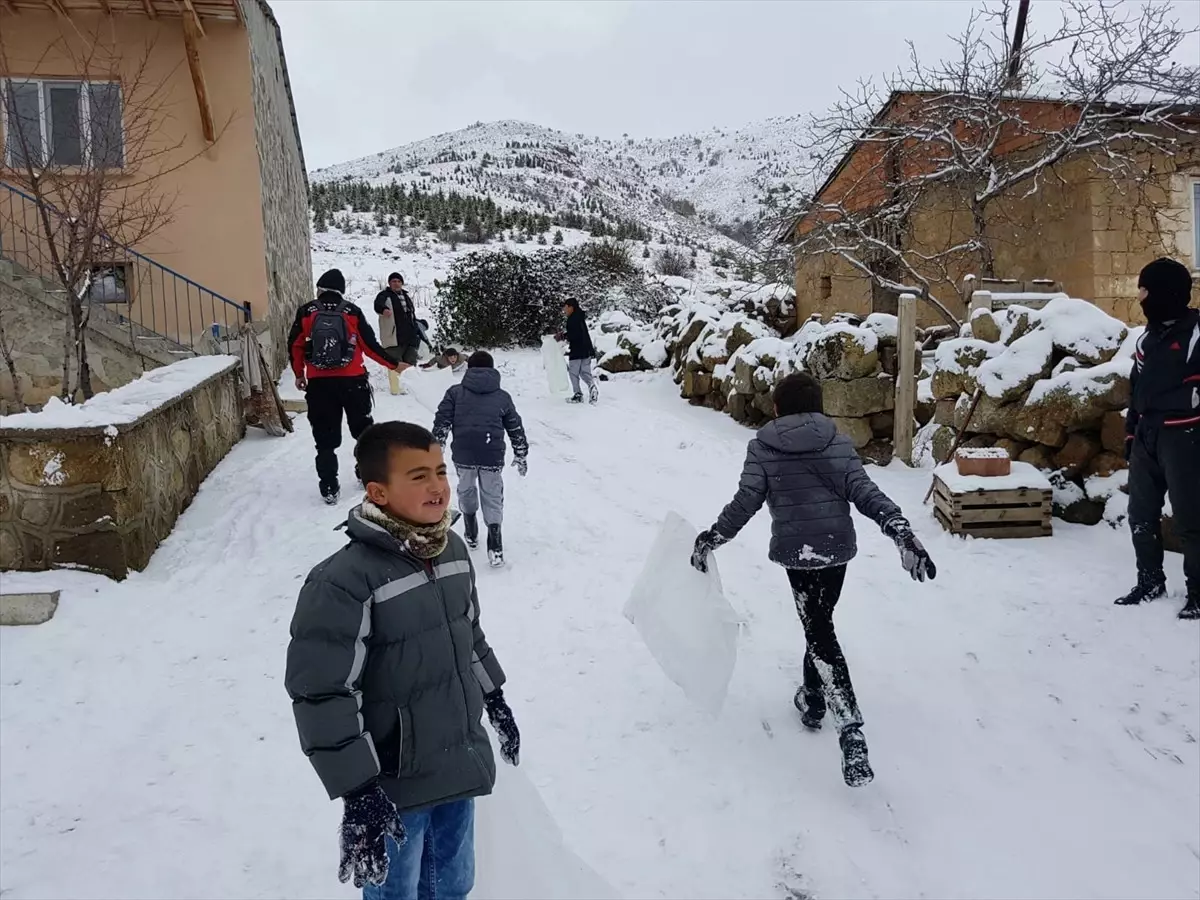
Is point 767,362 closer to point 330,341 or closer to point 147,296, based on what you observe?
point 330,341

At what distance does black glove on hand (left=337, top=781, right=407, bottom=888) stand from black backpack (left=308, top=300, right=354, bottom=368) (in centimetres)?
492

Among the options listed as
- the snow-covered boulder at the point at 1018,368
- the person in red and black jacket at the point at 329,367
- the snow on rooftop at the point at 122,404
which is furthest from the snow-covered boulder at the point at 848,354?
the snow on rooftop at the point at 122,404

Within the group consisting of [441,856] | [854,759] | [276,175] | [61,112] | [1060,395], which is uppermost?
[61,112]

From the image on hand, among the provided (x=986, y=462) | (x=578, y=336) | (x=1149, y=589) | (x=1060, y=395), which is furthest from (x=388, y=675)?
(x=578, y=336)

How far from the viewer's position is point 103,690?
381 centimetres

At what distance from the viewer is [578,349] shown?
37.7 feet

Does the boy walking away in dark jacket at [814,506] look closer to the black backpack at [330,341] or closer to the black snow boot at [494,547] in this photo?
the black snow boot at [494,547]

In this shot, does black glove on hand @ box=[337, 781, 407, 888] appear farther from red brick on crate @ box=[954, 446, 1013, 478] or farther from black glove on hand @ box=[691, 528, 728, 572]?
red brick on crate @ box=[954, 446, 1013, 478]

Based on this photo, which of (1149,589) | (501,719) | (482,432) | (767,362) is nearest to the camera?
(501,719)

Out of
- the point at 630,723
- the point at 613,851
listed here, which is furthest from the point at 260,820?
the point at 630,723

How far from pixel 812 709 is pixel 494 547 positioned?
2611mm

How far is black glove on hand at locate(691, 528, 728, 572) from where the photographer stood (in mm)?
3566

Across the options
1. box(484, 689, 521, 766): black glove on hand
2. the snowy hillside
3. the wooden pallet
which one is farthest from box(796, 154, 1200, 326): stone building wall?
the snowy hillside

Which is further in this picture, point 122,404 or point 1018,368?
point 1018,368
